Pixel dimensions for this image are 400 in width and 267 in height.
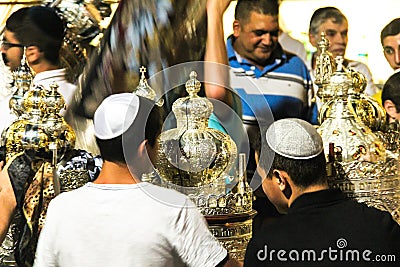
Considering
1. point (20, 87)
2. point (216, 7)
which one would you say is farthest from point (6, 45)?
point (216, 7)

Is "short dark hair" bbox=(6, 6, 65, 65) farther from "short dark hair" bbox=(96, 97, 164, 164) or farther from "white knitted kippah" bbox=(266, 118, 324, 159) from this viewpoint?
"white knitted kippah" bbox=(266, 118, 324, 159)

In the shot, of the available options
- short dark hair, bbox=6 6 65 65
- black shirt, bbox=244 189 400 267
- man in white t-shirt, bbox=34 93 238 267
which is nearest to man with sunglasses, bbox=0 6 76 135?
short dark hair, bbox=6 6 65 65

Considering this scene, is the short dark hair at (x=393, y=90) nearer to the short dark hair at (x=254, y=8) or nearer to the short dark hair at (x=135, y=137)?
the short dark hair at (x=254, y=8)

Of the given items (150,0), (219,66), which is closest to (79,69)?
(150,0)

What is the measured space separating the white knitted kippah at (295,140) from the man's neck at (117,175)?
329 millimetres

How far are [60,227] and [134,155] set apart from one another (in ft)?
0.72

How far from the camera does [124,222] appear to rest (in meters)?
1.89

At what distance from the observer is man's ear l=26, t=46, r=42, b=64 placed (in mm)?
2822

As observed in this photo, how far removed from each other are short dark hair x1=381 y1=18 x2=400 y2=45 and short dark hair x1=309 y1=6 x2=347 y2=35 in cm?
15

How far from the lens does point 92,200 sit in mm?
1911

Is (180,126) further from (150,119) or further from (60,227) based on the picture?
(60,227)

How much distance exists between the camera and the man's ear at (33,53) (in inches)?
111

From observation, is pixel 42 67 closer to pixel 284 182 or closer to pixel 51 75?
pixel 51 75

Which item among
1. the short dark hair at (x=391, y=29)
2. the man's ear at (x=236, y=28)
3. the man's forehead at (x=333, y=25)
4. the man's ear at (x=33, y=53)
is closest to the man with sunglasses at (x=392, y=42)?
the short dark hair at (x=391, y=29)
